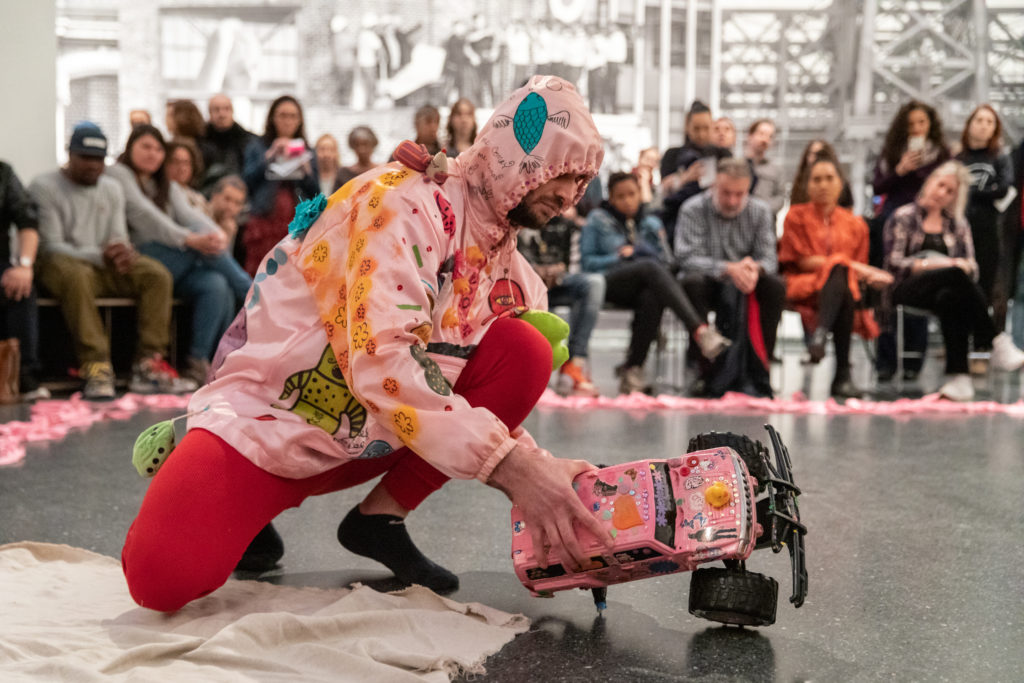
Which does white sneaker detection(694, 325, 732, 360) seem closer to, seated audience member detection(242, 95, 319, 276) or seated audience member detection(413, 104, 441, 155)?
seated audience member detection(413, 104, 441, 155)

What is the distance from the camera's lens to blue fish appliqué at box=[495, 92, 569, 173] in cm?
165

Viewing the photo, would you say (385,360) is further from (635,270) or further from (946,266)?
(946,266)

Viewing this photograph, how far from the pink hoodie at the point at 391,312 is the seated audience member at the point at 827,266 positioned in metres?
4.28

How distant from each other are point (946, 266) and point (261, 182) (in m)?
4.05

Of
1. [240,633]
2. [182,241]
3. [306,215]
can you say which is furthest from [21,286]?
[240,633]

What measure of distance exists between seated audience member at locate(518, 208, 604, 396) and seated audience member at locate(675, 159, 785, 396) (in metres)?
0.55

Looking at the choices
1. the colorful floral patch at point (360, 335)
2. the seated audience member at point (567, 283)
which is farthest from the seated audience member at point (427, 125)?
the colorful floral patch at point (360, 335)

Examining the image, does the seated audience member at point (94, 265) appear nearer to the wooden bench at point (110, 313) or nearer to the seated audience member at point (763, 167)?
the wooden bench at point (110, 313)

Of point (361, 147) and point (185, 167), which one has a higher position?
point (361, 147)

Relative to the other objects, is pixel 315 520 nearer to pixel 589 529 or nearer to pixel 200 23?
pixel 589 529

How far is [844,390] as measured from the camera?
544 centimetres

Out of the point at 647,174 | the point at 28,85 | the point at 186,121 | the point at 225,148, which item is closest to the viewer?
the point at 28,85

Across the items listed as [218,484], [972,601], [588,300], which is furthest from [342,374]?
[588,300]

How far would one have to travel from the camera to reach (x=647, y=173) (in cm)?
765
